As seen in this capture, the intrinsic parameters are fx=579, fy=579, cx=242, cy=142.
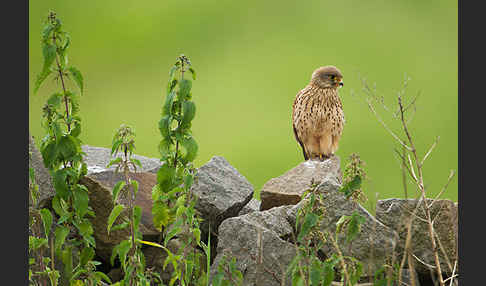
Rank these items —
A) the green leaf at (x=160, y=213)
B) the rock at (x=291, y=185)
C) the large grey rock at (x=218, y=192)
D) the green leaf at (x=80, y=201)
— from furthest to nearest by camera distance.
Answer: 1. the rock at (x=291, y=185)
2. the large grey rock at (x=218, y=192)
3. the green leaf at (x=160, y=213)
4. the green leaf at (x=80, y=201)

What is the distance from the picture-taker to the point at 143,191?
410 centimetres

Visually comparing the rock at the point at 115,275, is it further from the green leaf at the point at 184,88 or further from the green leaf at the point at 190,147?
the green leaf at the point at 184,88

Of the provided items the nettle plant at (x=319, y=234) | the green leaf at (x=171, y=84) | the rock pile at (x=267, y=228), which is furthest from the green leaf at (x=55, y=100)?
the nettle plant at (x=319, y=234)

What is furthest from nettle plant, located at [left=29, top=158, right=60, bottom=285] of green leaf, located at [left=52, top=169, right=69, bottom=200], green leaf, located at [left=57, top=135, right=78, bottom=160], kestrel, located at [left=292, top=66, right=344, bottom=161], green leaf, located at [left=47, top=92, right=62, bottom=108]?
kestrel, located at [left=292, top=66, right=344, bottom=161]

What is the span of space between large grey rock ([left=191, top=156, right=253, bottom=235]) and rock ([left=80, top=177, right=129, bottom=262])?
0.60 m

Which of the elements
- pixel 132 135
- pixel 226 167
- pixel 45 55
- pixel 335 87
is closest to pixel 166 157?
pixel 132 135

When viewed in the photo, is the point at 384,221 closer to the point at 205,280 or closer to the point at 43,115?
the point at 205,280

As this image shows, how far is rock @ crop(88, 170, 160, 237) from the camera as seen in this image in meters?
3.79

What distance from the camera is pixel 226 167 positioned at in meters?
4.51

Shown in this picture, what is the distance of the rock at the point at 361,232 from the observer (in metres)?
3.54

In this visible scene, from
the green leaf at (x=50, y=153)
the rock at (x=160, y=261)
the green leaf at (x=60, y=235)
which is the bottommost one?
the rock at (x=160, y=261)

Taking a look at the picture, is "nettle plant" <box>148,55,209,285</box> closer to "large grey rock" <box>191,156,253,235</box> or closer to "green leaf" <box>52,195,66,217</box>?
"green leaf" <box>52,195,66,217</box>

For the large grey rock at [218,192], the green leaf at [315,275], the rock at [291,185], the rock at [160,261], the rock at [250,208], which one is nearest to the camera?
the green leaf at [315,275]

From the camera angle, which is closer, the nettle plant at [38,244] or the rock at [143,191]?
the nettle plant at [38,244]
